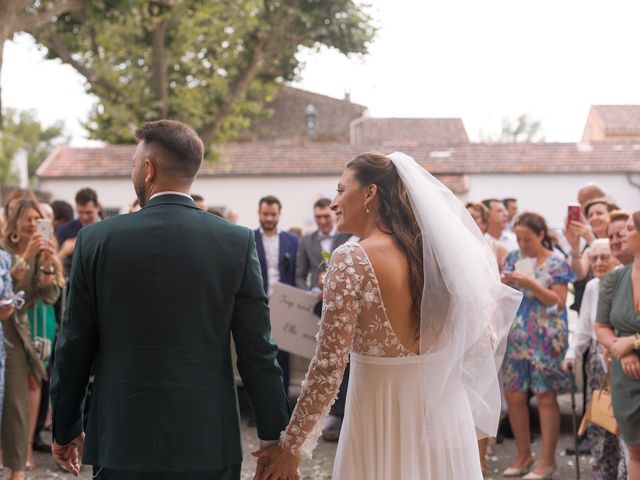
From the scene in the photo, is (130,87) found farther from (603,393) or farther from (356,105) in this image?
(356,105)

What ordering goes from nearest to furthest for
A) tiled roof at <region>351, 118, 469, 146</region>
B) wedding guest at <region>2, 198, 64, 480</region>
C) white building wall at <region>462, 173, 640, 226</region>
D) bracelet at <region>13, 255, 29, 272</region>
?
1. wedding guest at <region>2, 198, 64, 480</region>
2. bracelet at <region>13, 255, 29, 272</region>
3. white building wall at <region>462, 173, 640, 226</region>
4. tiled roof at <region>351, 118, 469, 146</region>

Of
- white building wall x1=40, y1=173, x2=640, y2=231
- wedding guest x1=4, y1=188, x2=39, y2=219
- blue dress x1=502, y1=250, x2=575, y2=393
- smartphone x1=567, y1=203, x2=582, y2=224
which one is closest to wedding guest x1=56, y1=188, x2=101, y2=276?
wedding guest x1=4, y1=188, x2=39, y2=219

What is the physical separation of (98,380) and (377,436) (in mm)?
1199

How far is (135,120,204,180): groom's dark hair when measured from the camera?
361 cm

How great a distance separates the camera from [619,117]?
12992 mm

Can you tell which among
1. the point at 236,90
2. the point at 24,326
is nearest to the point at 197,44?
the point at 236,90

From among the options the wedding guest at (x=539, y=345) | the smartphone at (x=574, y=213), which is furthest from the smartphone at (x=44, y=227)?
the smartphone at (x=574, y=213)

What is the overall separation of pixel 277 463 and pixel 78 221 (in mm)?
6201

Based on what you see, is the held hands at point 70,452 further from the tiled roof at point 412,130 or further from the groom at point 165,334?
the tiled roof at point 412,130

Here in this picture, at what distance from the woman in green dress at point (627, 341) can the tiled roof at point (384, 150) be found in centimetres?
2559

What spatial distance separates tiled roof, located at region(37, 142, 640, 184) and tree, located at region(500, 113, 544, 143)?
26.6m

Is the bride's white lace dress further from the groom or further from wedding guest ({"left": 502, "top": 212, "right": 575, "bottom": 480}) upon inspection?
wedding guest ({"left": 502, "top": 212, "right": 575, "bottom": 480})

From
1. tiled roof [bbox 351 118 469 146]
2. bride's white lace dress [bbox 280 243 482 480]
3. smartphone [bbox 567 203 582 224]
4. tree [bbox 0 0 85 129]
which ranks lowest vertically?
bride's white lace dress [bbox 280 243 482 480]

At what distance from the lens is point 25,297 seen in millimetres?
7359
